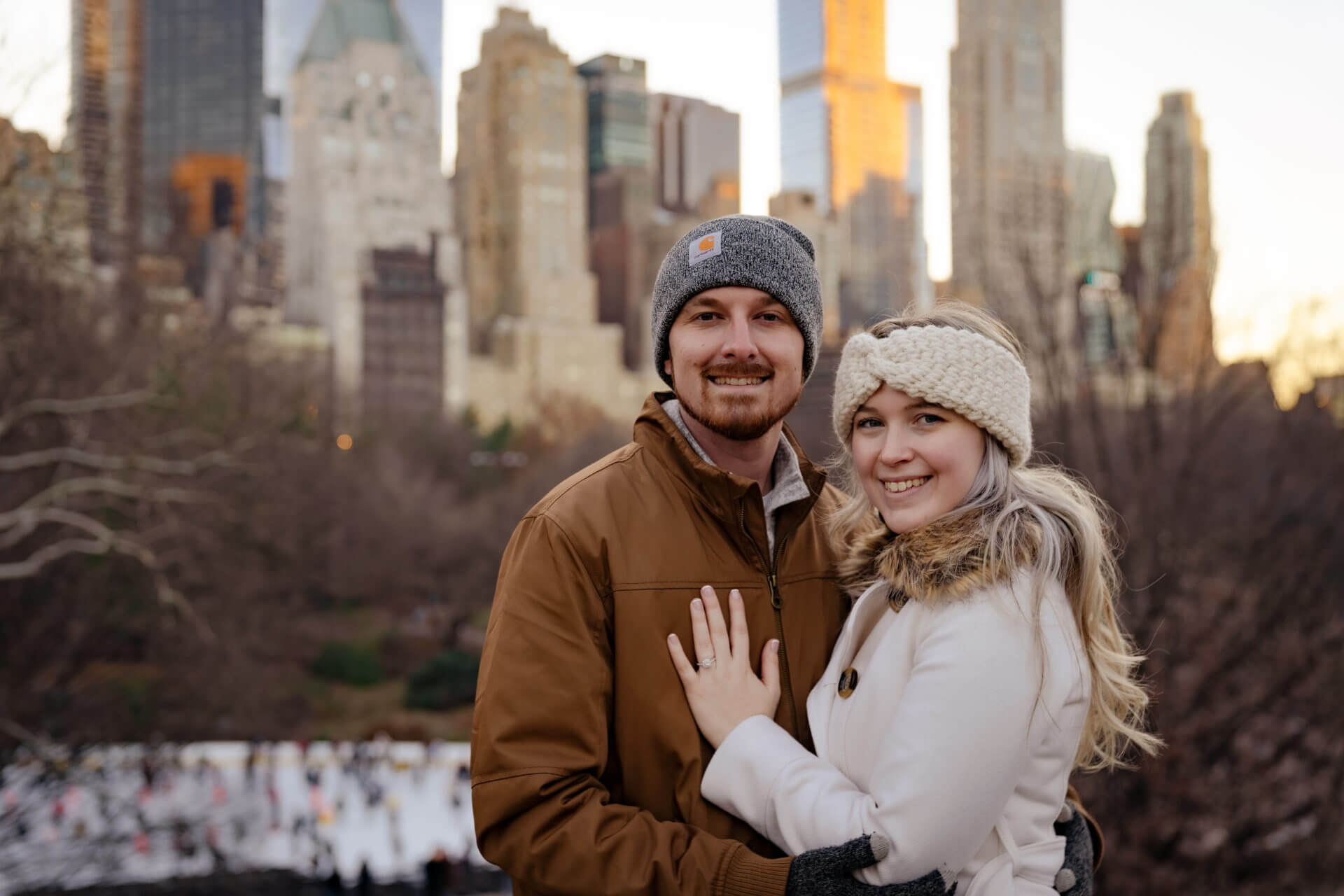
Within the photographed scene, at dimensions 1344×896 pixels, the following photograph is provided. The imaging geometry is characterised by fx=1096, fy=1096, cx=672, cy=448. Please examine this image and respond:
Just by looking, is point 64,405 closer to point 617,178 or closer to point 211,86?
point 617,178

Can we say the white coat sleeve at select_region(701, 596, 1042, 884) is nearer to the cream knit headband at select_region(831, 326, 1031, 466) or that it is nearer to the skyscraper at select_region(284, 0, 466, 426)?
the cream knit headband at select_region(831, 326, 1031, 466)

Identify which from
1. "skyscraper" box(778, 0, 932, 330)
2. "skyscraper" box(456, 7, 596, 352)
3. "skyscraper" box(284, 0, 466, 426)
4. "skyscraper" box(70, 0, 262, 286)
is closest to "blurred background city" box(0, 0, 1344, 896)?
"skyscraper" box(284, 0, 466, 426)

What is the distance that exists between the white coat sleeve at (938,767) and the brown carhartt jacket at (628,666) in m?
0.12

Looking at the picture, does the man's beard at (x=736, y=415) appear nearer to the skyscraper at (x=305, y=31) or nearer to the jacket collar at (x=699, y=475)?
the jacket collar at (x=699, y=475)

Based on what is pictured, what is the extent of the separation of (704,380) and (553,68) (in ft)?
327

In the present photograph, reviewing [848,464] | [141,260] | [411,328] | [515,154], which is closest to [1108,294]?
[848,464]

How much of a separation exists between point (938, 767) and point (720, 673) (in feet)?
1.66

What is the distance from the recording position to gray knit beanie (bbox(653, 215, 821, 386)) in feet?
7.91

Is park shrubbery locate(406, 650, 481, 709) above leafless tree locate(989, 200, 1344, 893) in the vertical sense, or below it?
below

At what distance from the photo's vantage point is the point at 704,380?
7.93 ft

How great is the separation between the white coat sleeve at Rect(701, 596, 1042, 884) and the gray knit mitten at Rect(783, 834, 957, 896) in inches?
0.7

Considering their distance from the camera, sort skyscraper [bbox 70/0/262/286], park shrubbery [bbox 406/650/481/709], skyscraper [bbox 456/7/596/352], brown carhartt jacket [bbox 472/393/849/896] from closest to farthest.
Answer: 1. brown carhartt jacket [bbox 472/393/849/896]
2. park shrubbery [bbox 406/650/481/709]
3. skyscraper [bbox 70/0/262/286]
4. skyscraper [bbox 456/7/596/352]

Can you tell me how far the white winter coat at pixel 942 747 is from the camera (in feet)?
6.26

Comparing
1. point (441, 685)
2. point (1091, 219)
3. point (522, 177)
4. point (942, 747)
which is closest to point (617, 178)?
point (522, 177)
